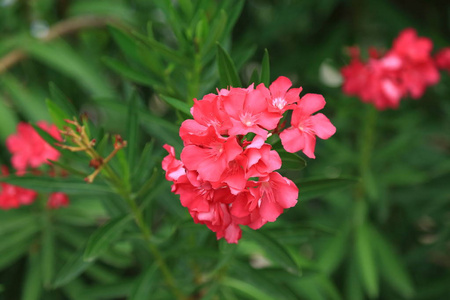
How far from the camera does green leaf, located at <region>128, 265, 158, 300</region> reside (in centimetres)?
Answer: 95

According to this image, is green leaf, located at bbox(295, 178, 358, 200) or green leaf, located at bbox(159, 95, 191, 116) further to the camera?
green leaf, located at bbox(295, 178, 358, 200)

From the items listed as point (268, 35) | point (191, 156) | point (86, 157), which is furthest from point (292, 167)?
point (268, 35)

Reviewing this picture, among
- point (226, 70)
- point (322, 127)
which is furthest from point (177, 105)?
point (322, 127)

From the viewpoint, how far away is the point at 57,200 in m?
1.29

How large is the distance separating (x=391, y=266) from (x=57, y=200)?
1052 mm

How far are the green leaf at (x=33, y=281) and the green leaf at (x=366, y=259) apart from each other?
3.08 feet

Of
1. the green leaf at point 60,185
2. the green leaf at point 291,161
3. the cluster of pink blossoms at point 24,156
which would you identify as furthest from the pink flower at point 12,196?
the green leaf at point 291,161

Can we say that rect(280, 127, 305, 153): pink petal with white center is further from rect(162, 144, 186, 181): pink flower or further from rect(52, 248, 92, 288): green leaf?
rect(52, 248, 92, 288): green leaf

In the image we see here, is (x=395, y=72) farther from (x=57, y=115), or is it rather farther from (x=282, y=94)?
(x=57, y=115)

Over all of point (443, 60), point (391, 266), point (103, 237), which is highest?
point (103, 237)

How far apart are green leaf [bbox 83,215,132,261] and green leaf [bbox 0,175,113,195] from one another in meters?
0.06

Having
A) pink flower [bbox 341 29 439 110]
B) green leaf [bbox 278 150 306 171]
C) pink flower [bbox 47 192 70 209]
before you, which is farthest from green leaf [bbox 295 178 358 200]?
pink flower [bbox 47 192 70 209]

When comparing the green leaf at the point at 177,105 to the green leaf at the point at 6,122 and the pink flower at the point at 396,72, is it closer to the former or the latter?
the pink flower at the point at 396,72

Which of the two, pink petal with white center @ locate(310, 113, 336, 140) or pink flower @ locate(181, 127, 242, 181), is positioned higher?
pink flower @ locate(181, 127, 242, 181)
